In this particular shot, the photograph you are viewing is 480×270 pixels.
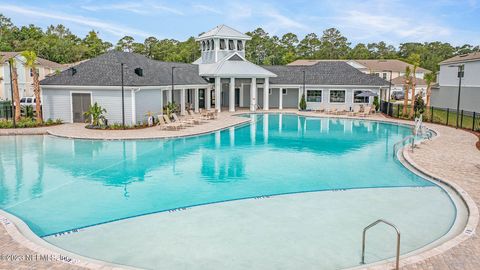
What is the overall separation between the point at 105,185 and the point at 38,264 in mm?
6450

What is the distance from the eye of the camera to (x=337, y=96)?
39.5 m

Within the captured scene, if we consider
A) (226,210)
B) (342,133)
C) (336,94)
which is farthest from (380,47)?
(226,210)

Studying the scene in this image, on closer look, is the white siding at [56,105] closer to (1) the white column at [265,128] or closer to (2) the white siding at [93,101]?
(2) the white siding at [93,101]

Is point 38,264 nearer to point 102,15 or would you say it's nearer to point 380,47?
point 102,15

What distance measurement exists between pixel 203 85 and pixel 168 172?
2182cm

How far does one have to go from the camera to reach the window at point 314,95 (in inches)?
1571

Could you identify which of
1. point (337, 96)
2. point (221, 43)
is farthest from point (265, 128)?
point (221, 43)

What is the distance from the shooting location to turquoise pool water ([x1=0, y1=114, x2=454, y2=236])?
35.6 ft

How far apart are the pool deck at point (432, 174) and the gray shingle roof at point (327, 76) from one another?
A: 9.33 metres

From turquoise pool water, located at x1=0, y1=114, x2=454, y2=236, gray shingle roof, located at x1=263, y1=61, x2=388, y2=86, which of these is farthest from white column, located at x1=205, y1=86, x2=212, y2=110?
turquoise pool water, located at x1=0, y1=114, x2=454, y2=236

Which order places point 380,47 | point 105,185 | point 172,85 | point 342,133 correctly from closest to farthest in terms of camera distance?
point 105,185 < point 342,133 < point 172,85 < point 380,47

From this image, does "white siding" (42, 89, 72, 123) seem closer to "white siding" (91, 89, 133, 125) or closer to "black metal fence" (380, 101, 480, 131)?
"white siding" (91, 89, 133, 125)

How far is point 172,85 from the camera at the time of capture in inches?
1146

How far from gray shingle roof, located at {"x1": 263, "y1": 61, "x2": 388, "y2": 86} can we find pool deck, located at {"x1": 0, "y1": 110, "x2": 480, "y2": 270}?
933cm
